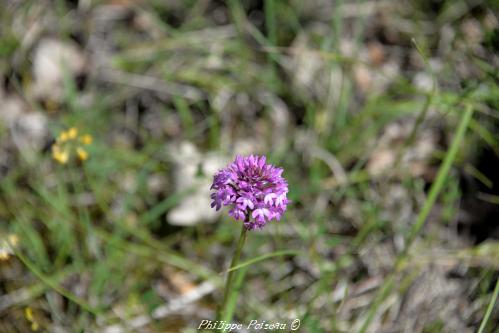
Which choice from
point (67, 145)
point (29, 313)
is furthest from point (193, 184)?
point (29, 313)

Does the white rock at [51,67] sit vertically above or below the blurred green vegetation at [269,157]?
above

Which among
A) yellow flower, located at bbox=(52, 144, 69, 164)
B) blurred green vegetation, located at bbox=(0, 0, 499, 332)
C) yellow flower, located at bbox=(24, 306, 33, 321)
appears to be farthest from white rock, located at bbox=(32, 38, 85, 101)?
yellow flower, located at bbox=(24, 306, 33, 321)

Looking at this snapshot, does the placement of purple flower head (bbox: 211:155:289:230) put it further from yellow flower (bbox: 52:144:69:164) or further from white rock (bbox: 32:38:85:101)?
white rock (bbox: 32:38:85:101)

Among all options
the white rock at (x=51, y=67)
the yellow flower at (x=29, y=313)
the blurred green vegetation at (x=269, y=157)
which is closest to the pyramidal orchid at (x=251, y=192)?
the blurred green vegetation at (x=269, y=157)

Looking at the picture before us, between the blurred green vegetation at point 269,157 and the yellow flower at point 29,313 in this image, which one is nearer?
the yellow flower at point 29,313

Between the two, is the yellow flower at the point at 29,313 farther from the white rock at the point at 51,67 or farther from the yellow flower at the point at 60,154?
the white rock at the point at 51,67
